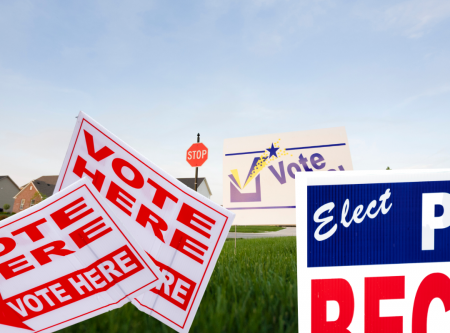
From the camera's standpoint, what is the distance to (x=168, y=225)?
142cm

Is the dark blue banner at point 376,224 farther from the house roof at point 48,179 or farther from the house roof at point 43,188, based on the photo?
the house roof at point 48,179

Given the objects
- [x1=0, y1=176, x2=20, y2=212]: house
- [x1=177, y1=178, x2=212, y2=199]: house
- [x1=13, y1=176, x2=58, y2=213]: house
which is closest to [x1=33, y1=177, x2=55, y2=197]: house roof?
[x1=13, y1=176, x2=58, y2=213]: house

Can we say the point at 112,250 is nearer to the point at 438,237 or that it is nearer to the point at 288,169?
the point at 438,237

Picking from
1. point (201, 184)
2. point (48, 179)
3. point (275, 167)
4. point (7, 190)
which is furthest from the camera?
point (48, 179)

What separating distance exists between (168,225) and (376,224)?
40.3 inches

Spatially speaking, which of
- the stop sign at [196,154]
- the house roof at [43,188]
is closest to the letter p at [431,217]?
the stop sign at [196,154]

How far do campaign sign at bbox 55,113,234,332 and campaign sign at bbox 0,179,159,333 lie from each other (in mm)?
166

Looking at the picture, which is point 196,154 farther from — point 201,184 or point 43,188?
point 43,188

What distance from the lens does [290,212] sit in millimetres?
4289

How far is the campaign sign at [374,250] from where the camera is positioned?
1.34 metres

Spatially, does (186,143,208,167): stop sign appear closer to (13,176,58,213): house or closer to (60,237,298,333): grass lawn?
(60,237,298,333): grass lawn

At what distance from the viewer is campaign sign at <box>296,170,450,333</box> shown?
1339 millimetres

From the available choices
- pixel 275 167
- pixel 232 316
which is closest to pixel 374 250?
pixel 232 316

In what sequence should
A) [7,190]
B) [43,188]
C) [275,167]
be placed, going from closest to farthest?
[275,167], [43,188], [7,190]
